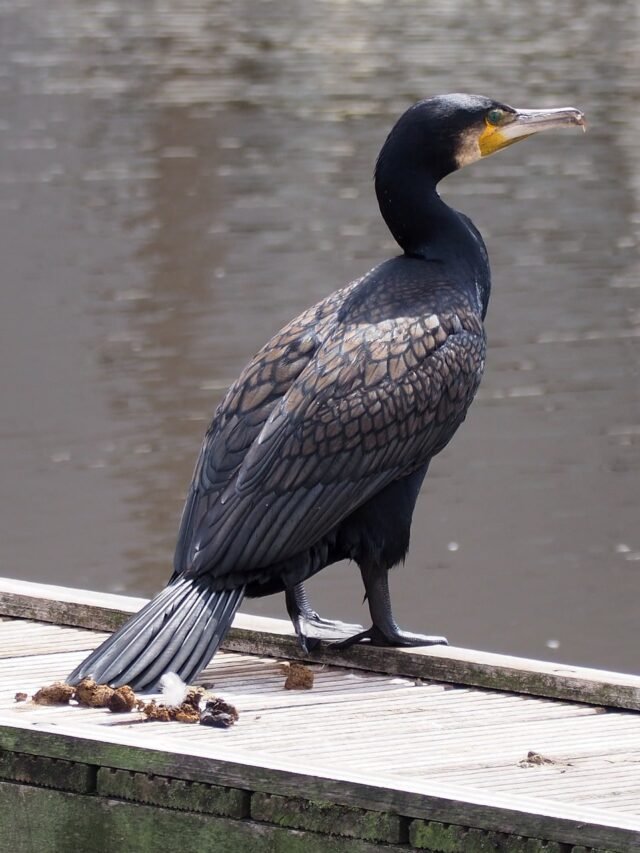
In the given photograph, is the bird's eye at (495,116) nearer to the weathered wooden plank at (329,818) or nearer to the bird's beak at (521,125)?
the bird's beak at (521,125)

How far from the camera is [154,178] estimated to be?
1730 cm

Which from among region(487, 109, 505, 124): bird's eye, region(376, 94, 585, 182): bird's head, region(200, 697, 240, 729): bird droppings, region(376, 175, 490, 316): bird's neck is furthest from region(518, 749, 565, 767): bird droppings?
region(487, 109, 505, 124): bird's eye

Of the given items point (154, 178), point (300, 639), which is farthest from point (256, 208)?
point (300, 639)

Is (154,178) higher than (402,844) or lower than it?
higher

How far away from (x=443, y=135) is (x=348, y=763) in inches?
71.5

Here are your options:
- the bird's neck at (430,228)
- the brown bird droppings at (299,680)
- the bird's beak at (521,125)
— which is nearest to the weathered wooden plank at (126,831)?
the brown bird droppings at (299,680)

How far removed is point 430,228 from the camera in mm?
4891

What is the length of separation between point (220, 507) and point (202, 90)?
19.2m

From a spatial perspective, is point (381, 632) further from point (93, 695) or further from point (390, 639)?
point (93, 695)

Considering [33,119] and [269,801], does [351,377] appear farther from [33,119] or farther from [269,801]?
[33,119]

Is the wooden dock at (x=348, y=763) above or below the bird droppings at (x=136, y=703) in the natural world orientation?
below

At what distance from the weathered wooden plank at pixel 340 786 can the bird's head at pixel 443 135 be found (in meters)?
1.79

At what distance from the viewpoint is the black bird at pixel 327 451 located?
4344 mm

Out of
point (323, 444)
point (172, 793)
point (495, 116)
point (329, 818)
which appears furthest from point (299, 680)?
point (495, 116)
